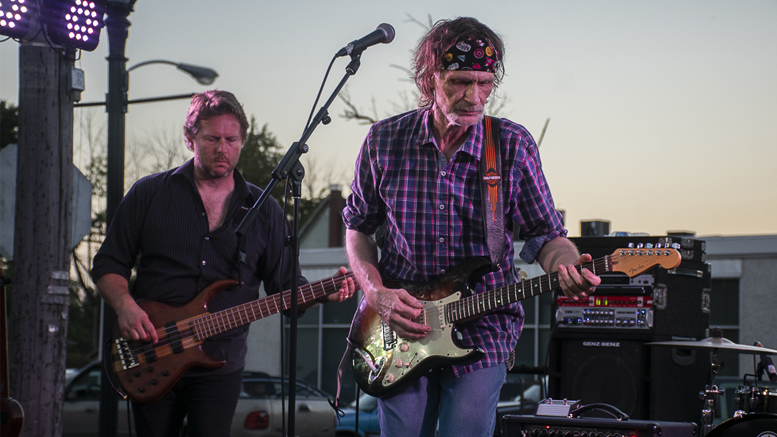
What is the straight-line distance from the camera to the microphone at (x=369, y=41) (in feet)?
10.5

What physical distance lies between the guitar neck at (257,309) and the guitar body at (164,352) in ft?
0.15

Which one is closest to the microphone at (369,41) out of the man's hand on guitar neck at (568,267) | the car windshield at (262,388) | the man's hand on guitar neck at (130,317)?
the man's hand on guitar neck at (568,267)

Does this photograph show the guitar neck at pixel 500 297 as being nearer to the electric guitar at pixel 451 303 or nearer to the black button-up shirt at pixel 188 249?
the electric guitar at pixel 451 303

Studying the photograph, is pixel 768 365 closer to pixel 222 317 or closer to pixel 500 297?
pixel 500 297

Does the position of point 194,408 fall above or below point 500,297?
below

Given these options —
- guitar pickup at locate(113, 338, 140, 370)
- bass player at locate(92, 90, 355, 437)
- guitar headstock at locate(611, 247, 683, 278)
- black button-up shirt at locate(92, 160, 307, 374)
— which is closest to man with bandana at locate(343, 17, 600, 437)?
guitar headstock at locate(611, 247, 683, 278)

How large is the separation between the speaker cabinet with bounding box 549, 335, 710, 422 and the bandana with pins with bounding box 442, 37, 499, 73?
2.40m

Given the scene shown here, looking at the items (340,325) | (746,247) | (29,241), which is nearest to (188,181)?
(29,241)

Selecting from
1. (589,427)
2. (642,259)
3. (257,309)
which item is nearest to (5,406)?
(257,309)

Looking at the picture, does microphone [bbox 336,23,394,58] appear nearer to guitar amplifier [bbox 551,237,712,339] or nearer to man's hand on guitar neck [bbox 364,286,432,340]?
man's hand on guitar neck [bbox 364,286,432,340]

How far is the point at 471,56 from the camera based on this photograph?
2.89 meters

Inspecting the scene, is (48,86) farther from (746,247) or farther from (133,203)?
(746,247)

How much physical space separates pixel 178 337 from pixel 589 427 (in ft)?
6.24

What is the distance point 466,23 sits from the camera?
3.04m
